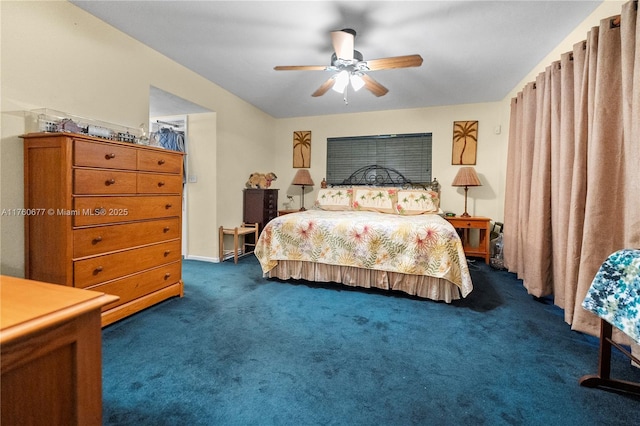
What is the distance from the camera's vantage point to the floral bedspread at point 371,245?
253 centimetres

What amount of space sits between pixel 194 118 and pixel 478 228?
426cm

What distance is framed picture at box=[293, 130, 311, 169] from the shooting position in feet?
17.5

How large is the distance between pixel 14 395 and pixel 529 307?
3132 mm

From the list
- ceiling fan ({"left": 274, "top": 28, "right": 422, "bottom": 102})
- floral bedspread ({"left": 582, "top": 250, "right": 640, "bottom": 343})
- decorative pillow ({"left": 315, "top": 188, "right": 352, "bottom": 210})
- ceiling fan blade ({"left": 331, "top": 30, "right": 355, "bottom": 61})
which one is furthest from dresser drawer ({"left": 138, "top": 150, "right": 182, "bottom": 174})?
floral bedspread ({"left": 582, "top": 250, "right": 640, "bottom": 343})

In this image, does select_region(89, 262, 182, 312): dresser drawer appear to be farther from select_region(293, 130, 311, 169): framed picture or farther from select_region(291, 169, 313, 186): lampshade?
select_region(293, 130, 311, 169): framed picture

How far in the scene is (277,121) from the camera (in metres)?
5.49

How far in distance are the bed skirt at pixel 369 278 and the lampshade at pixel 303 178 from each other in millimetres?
2056

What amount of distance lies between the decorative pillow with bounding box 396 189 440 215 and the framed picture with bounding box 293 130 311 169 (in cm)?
193

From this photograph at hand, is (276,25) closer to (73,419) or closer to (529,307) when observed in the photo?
(73,419)

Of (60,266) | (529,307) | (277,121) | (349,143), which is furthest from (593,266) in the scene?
(277,121)

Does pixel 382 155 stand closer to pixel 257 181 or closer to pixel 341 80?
pixel 257 181

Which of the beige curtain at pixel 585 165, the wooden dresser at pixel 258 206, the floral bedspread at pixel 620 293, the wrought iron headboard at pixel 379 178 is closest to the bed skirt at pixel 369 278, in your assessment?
the beige curtain at pixel 585 165

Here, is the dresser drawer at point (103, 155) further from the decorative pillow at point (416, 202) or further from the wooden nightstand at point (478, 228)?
the wooden nightstand at point (478, 228)

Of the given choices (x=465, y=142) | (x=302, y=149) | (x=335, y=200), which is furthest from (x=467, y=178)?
(x=302, y=149)
